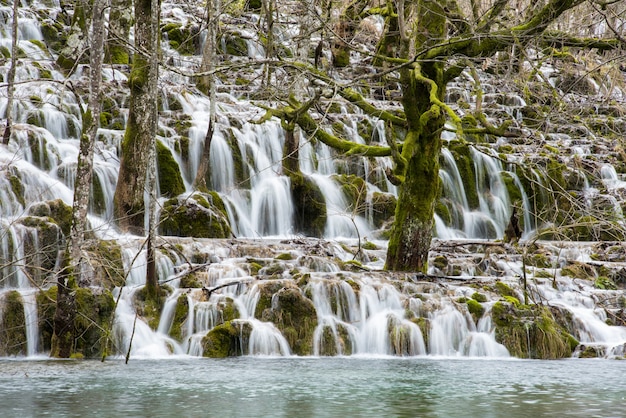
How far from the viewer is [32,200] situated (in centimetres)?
1466

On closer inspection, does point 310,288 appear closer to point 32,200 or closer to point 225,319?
point 225,319

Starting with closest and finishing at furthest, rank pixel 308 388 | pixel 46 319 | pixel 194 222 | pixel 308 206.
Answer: pixel 308 388, pixel 46 319, pixel 194 222, pixel 308 206

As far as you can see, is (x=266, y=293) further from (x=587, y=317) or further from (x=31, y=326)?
(x=587, y=317)

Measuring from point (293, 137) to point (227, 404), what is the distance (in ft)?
44.7

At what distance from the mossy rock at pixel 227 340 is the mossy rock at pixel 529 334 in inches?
155

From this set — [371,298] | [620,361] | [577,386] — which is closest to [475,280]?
[371,298]

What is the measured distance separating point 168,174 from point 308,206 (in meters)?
3.78

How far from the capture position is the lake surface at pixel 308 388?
18.9 feet

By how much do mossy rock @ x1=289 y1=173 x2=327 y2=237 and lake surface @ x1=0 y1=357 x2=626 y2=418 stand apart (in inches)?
361

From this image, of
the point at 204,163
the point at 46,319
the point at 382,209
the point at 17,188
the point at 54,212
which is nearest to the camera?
the point at 46,319

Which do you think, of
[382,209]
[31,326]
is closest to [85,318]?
[31,326]

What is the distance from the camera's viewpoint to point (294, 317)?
11250mm

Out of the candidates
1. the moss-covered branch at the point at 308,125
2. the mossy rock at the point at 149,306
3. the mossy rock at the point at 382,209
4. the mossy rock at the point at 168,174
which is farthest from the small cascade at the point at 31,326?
the mossy rock at the point at 382,209

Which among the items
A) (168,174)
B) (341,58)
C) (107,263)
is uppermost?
(341,58)
